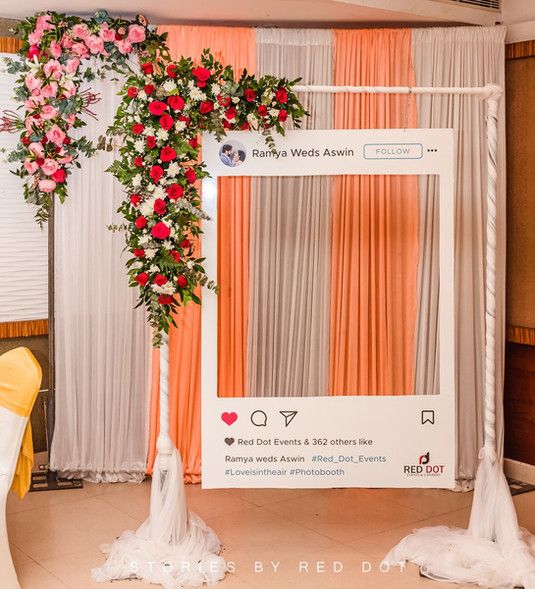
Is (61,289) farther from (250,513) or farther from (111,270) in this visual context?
(250,513)

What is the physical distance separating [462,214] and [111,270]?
6.45ft

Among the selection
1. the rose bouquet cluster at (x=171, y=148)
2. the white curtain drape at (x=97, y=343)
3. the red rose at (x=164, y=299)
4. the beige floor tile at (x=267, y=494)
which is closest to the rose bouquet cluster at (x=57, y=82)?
the white curtain drape at (x=97, y=343)

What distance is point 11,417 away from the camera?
361cm

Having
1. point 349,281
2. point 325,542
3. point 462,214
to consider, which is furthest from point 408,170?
point 325,542

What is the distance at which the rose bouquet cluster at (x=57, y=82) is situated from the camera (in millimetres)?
4738

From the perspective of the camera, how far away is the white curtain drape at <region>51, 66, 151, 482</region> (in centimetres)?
495

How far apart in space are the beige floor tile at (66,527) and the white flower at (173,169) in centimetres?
176

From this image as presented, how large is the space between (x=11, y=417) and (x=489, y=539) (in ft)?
6.93

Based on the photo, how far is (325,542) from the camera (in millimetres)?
4145

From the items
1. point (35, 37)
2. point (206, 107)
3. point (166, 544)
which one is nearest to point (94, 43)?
point (35, 37)

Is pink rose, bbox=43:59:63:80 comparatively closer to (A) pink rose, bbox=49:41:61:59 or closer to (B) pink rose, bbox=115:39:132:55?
(A) pink rose, bbox=49:41:61:59

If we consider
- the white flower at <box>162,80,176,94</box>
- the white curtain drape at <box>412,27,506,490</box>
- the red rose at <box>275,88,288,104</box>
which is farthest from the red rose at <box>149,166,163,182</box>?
the white curtain drape at <box>412,27,506,490</box>

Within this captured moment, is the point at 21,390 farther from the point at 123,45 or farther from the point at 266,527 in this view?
the point at 123,45

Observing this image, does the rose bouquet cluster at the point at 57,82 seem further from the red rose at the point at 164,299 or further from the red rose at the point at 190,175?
the red rose at the point at 164,299
